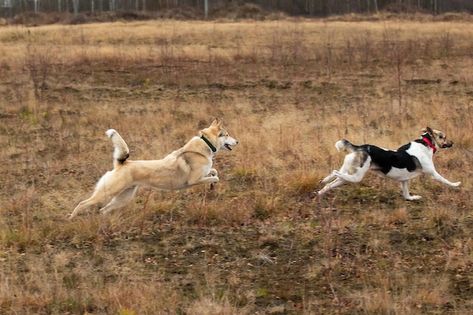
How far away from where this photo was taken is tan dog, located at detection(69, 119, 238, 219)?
22.0 feet

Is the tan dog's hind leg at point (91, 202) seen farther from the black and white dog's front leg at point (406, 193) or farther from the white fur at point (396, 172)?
the black and white dog's front leg at point (406, 193)

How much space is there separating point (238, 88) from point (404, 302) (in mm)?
12319

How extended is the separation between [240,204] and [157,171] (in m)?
1.03

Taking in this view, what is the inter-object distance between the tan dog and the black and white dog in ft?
4.83

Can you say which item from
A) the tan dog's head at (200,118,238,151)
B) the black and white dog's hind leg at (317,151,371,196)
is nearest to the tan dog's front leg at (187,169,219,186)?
the tan dog's head at (200,118,238,151)

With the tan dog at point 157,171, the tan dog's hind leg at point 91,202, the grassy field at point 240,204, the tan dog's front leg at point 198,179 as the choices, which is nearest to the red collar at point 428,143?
the grassy field at point 240,204

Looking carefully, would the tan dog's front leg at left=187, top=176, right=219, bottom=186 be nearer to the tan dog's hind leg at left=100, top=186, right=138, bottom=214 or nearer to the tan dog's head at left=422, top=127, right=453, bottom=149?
the tan dog's hind leg at left=100, top=186, right=138, bottom=214

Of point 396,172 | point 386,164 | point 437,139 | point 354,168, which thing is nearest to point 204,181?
point 354,168

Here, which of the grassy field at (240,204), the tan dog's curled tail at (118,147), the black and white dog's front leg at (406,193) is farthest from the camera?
the black and white dog's front leg at (406,193)

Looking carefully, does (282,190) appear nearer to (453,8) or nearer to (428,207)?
(428,207)

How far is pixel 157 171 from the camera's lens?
7.02 metres

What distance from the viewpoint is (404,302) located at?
457cm

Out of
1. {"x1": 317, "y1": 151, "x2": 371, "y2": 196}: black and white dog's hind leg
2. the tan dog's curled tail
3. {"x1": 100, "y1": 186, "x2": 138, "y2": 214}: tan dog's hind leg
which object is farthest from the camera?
{"x1": 317, "y1": 151, "x2": 371, "y2": 196}: black and white dog's hind leg

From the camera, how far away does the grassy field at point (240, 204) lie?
490 centimetres
